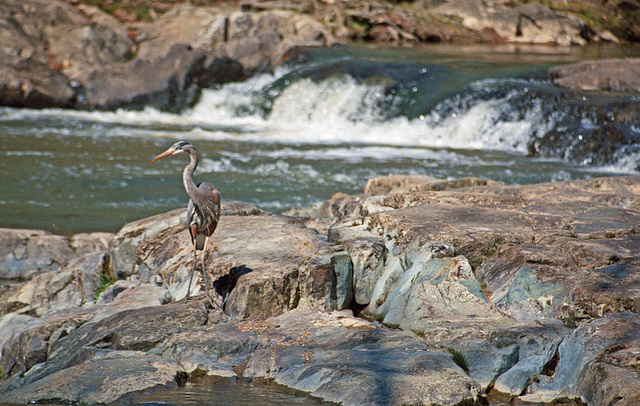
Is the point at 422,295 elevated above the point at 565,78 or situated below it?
below

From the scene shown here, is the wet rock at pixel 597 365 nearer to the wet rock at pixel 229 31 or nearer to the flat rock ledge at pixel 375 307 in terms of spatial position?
the flat rock ledge at pixel 375 307

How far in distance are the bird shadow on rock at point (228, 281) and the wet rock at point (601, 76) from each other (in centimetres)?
1144

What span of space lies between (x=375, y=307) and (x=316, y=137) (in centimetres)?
938

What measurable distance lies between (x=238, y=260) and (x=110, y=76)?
13504mm

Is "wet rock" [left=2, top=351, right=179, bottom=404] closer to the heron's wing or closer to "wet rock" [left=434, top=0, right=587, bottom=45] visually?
the heron's wing

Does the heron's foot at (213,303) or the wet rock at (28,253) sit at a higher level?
the heron's foot at (213,303)

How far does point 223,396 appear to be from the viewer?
326cm

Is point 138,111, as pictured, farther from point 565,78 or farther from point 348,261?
point 348,261

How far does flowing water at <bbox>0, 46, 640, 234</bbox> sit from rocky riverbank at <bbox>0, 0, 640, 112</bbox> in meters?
0.62

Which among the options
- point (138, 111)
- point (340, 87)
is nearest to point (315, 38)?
point (340, 87)

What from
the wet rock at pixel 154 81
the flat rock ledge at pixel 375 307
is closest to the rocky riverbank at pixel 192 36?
the wet rock at pixel 154 81

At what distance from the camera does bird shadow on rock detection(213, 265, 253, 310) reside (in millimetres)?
4355

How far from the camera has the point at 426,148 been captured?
41.3ft

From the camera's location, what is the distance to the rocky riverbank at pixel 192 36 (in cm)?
1639
